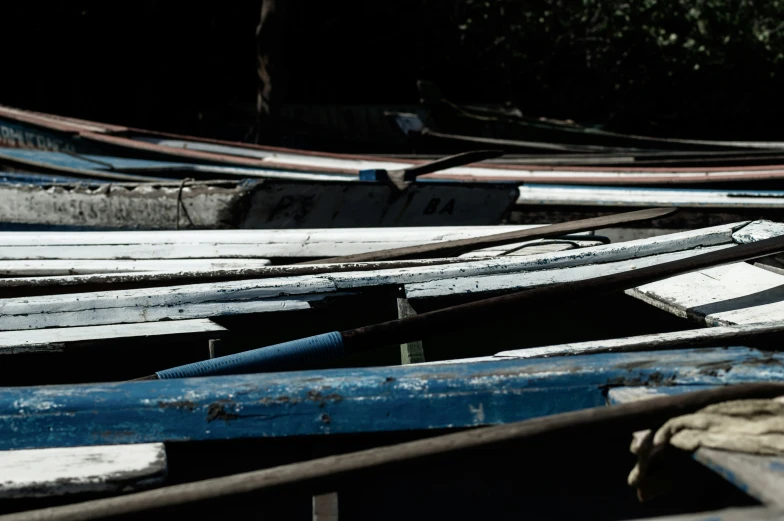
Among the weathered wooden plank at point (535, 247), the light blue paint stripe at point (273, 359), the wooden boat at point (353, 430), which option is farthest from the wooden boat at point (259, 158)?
the wooden boat at point (353, 430)

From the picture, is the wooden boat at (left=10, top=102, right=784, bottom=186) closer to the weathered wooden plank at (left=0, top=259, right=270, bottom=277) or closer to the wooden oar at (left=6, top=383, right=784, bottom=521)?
the weathered wooden plank at (left=0, top=259, right=270, bottom=277)

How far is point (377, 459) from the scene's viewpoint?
1436 mm

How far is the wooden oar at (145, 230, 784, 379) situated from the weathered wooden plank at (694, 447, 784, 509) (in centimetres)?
87

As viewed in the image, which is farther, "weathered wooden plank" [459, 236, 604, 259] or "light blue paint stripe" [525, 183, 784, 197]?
"light blue paint stripe" [525, 183, 784, 197]

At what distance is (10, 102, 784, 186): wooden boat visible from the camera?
5840 millimetres

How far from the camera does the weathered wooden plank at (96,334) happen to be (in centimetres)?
232

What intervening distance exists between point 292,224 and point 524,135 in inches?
203

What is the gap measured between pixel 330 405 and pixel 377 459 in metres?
0.23

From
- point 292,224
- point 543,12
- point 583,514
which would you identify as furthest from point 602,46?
point 583,514

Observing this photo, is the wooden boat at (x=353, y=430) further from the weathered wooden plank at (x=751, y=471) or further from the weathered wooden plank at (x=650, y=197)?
the weathered wooden plank at (x=650, y=197)

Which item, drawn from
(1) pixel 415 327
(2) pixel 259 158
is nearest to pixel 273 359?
(1) pixel 415 327

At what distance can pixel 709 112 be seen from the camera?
41.8 feet

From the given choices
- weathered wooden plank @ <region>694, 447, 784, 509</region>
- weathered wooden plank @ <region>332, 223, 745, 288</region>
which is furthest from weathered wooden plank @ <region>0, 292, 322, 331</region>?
weathered wooden plank @ <region>694, 447, 784, 509</region>

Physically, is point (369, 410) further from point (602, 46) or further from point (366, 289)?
point (602, 46)
